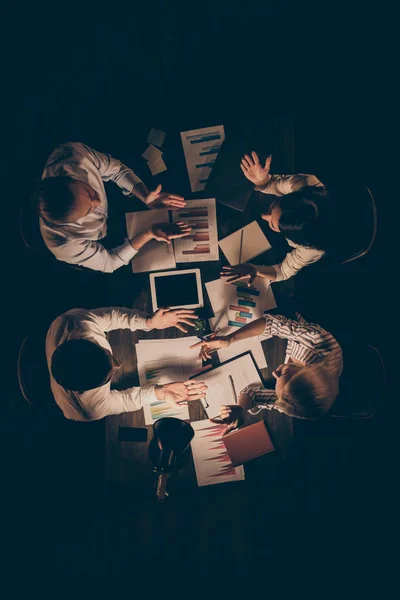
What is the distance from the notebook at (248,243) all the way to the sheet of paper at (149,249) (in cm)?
41

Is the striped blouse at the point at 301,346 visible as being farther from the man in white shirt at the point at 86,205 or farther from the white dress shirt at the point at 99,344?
the man in white shirt at the point at 86,205

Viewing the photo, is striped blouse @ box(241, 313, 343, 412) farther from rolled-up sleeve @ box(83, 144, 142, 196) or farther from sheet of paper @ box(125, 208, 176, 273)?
rolled-up sleeve @ box(83, 144, 142, 196)

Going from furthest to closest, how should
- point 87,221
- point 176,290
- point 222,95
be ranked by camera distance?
1. point 222,95
2. point 176,290
3. point 87,221

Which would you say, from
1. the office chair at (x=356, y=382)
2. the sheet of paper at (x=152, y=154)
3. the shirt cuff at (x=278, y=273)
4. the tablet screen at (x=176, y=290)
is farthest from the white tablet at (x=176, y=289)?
the office chair at (x=356, y=382)

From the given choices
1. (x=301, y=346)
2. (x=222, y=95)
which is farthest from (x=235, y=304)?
(x=222, y=95)

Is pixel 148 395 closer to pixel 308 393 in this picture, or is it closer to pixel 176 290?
pixel 176 290

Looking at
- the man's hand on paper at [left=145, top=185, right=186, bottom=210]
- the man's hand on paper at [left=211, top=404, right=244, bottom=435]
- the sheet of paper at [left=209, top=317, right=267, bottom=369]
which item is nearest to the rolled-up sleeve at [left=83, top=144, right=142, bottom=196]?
the man's hand on paper at [left=145, top=185, right=186, bottom=210]

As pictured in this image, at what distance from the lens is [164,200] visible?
2744mm

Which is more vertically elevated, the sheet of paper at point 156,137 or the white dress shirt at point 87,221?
the sheet of paper at point 156,137

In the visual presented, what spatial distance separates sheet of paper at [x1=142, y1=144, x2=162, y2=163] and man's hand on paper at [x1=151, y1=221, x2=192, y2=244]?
0.53 metres

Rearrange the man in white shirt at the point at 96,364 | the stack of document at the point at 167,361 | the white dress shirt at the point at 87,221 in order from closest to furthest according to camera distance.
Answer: the man in white shirt at the point at 96,364
the white dress shirt at the point at 87,221
the stack of document at the point at 167,361

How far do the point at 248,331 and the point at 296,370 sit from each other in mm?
431

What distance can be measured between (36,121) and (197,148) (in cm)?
166

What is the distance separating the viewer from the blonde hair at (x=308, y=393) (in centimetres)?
226
